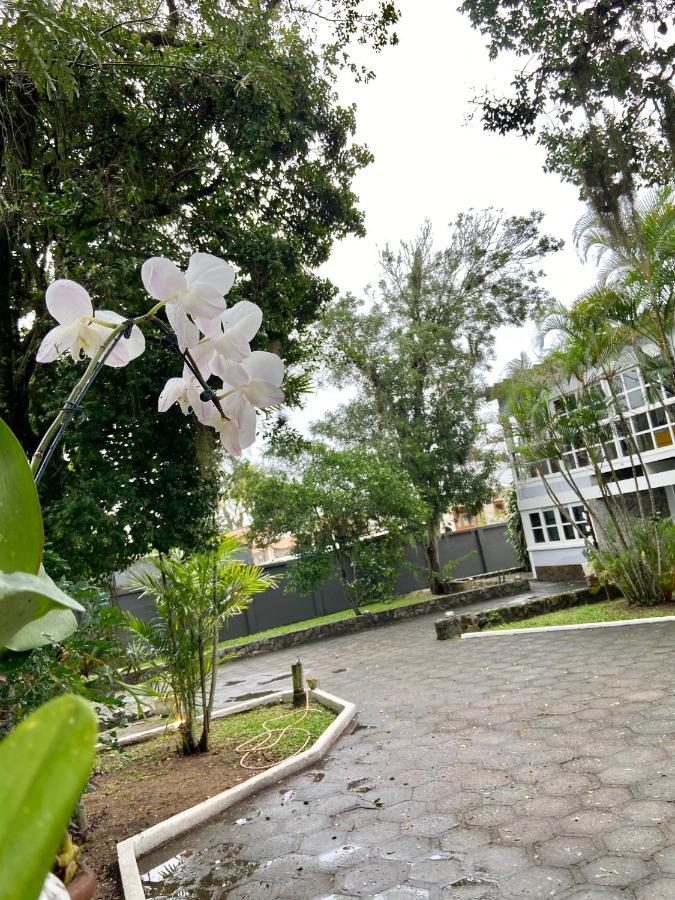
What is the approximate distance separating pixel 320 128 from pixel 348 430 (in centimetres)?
1039

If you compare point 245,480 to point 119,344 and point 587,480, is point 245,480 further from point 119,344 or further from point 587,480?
point 119,344

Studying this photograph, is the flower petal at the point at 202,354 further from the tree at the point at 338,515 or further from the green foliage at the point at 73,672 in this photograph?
the tree at the point at 338,515

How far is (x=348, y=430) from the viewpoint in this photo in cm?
1838

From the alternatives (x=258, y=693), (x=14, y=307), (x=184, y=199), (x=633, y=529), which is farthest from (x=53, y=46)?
(x=633, y=529)

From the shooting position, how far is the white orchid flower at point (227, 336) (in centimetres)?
94

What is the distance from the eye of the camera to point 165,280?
0.91m

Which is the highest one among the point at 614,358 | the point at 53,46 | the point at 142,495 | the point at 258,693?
the point at 53,46

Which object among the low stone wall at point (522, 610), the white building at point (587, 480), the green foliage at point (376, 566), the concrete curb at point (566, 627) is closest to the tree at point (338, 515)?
the green foliage at point (376, 566)

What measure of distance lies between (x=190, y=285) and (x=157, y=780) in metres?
4.93

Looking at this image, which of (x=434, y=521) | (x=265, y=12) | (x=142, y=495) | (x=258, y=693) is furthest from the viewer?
(x=434, y=521)

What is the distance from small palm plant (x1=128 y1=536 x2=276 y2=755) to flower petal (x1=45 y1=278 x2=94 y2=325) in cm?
462

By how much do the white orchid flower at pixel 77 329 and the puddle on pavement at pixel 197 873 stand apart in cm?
298

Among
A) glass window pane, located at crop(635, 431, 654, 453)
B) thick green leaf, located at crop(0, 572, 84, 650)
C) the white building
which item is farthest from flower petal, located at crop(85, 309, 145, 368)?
glass window pane, located at crop(635, 431, 654, 453)

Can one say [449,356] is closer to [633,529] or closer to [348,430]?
[348,430]
